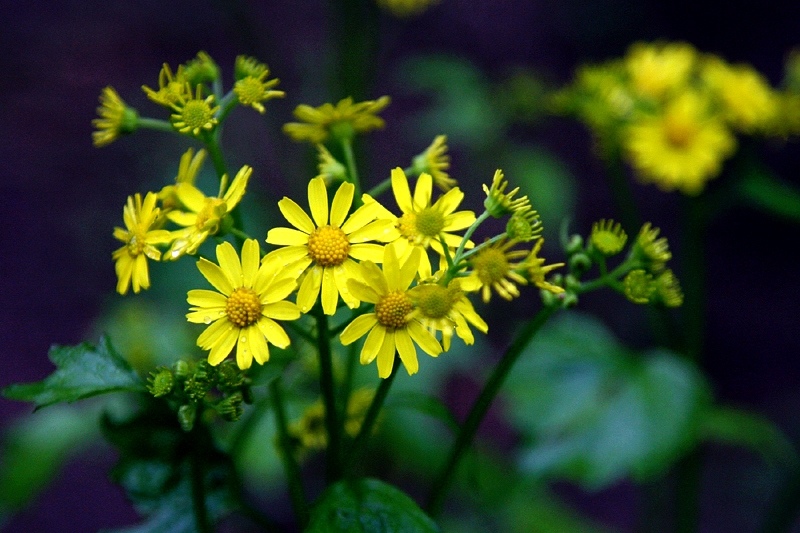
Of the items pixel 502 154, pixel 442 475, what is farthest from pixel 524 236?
pixel 502 154

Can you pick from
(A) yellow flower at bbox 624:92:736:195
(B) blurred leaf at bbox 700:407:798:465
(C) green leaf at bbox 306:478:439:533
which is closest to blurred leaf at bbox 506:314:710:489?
(B) blurred leaf at bbox 700:407:798:465

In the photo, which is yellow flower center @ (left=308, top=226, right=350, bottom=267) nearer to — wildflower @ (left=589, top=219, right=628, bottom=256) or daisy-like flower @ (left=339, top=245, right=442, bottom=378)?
daisy-like flower @ (left=339, top=245, right=442, bottom=378)

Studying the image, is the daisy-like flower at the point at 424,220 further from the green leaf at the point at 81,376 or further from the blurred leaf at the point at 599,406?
Result: the blurred leaf at the point at 599,406

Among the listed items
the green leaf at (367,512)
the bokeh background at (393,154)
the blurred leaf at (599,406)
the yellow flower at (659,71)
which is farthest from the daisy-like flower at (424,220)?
the bokeh background at (393,154)

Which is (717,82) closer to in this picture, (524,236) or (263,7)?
(524,236)

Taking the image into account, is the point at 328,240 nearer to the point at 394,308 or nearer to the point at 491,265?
the point at 394,308
